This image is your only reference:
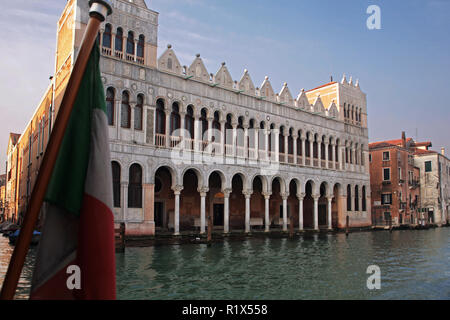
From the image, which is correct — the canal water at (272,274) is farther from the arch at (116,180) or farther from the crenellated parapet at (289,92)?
the crenellated parapet at (289,92)

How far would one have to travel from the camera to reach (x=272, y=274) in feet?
31.2

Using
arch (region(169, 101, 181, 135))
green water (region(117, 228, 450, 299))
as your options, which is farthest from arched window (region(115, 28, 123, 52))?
green water (region(117, 228, 450, 299))

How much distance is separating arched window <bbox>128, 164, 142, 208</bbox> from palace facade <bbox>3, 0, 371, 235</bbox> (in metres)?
0.05

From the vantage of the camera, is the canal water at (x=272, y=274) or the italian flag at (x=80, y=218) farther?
the canal water at (x=272, y=274)

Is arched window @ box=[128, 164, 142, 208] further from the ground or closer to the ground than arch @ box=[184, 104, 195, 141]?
closer to the ground

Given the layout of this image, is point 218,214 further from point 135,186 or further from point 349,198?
point 349,198

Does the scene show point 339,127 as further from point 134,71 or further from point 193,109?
point 134,71

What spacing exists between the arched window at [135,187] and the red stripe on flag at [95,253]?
15.1 meters

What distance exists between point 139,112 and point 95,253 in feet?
52.9

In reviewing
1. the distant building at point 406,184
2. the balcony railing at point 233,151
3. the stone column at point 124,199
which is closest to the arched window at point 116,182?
the stone column at point 124,199

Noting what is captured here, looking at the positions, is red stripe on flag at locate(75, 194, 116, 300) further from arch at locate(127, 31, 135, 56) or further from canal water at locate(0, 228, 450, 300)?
arch at locate(127, 31, 135, 56)

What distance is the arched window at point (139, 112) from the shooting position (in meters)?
17.6

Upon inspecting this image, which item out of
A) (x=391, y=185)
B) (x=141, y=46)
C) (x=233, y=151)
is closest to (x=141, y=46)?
(x=141, y=46)

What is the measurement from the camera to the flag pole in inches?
78.6
